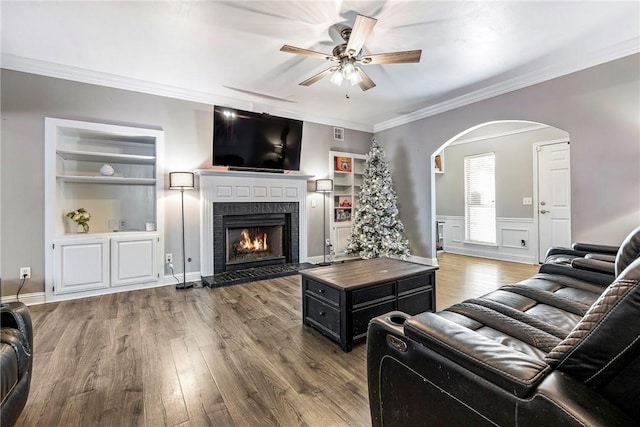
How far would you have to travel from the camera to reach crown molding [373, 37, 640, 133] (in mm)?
3146

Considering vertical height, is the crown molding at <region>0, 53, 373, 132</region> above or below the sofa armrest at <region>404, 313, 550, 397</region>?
above

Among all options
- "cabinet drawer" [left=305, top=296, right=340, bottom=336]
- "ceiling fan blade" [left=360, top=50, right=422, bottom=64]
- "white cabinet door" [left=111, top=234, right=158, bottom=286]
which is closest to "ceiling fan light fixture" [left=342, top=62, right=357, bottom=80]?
"ceiling fan blade" [left=360, top=50, right=422, bottom=64]

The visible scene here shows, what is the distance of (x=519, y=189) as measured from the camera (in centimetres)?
570

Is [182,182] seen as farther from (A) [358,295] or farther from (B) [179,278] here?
(A) [358,295]

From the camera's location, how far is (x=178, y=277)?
13.9 feet

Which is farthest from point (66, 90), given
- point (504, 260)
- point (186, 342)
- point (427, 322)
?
point (504, 260)

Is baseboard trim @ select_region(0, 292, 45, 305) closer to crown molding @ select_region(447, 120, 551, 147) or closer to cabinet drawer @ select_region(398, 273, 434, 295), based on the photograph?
cabinet drawer @ select_region(398, 273, 434, 295)

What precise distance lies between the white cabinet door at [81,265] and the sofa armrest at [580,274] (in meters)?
4.76

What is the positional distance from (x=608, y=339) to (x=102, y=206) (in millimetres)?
5060

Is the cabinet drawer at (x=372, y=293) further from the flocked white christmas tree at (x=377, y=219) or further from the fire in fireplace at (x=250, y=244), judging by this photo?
the fire in fireplace at (x=250, y=244)

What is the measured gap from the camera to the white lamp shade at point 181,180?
3.94 m

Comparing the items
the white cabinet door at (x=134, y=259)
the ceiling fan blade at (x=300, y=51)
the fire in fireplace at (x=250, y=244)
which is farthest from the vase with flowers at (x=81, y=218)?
the ceiling fan blade at (x=300, y=51)

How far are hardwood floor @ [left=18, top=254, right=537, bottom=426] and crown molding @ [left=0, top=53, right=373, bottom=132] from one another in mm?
2754

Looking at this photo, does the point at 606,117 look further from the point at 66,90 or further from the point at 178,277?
the point at 66,90
